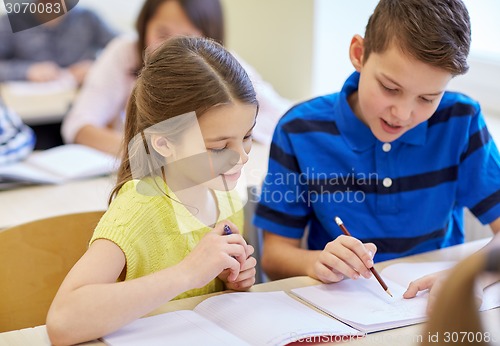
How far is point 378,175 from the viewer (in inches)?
62.8

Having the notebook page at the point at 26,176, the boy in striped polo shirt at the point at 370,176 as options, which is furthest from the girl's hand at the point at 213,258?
the notebook page at the point at 26,176

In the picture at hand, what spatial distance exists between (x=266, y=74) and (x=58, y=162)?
48.1 inches

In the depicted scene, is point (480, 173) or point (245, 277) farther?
point (480, 173)

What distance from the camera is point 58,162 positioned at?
2.41 metres

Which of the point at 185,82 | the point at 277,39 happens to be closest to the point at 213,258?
the point at 185,82

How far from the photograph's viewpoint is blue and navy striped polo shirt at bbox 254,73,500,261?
1603 millimetres

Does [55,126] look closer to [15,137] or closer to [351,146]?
[15,137]

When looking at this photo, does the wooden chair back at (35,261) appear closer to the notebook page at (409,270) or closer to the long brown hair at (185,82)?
the long brown hair at (185,82)

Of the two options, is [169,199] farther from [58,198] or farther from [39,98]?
[39,98]

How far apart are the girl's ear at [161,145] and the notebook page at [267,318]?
0.87 ft

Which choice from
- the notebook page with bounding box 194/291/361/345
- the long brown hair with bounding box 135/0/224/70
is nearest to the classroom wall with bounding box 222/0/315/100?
the long brown hair with bounding box 135/0/224/70

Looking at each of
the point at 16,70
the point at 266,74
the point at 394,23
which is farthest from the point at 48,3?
the point at 16,70

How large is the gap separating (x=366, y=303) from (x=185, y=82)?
47 cm

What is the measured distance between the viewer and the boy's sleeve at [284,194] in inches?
63.4
